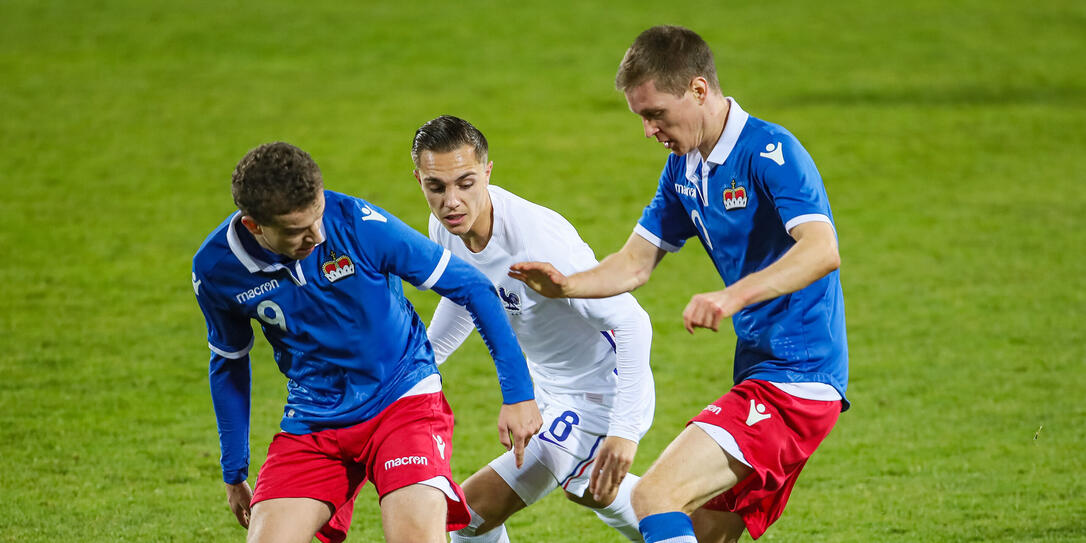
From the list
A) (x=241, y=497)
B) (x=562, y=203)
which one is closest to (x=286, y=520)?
(x=241, y=497)

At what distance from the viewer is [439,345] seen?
4.46 metres

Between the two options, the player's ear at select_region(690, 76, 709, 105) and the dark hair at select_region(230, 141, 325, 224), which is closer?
the dark hair at select_region(230, 141, 325, 224)

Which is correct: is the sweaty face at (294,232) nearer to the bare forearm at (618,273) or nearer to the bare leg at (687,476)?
the bare forearm at (618,273)

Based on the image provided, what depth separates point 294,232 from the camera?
3.45m

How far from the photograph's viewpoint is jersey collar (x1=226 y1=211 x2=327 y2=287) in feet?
11.7

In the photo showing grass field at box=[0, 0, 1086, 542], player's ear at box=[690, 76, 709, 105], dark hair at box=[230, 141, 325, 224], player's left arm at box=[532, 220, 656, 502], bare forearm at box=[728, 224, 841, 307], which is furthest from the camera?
grass field at box=[0, 0, 1086, 542]

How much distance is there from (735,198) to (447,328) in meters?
1.29

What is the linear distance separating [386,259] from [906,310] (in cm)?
635

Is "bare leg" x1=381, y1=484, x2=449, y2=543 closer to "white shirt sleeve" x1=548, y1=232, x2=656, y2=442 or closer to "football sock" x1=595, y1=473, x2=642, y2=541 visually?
"white shirt sleeve" x1=548, y1=232, x2=656, y2=442

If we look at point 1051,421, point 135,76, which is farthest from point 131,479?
point 135,76

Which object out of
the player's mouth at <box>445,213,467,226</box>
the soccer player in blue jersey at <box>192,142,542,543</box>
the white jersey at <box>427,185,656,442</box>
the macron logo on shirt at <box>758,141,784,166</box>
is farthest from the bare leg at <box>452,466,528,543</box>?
the macron logo on shirt at <box>758,141,784,166</box>

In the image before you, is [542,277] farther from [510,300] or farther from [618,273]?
[510,300]

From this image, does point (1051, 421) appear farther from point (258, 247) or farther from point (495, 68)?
point (495, 68)

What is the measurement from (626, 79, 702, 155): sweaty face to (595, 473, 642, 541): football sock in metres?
1.38
